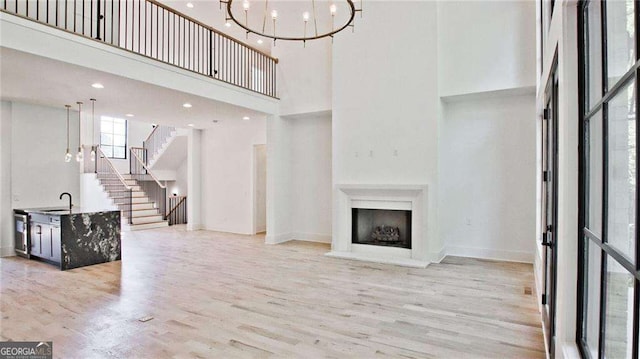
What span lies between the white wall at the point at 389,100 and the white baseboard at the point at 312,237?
65.9 inches

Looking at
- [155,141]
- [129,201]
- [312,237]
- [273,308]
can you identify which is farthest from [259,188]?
[155,141]

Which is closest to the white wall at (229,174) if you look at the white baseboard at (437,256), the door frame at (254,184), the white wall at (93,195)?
the door frame at (254,184)

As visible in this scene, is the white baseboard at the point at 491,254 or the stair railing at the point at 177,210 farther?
the stair railing at the point at 177,210

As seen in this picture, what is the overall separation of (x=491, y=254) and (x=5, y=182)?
903 cm

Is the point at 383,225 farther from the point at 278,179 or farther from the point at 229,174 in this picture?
the point at 229,174

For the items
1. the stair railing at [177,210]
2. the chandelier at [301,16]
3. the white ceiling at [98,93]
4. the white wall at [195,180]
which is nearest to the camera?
the white ceiling at [98,93]

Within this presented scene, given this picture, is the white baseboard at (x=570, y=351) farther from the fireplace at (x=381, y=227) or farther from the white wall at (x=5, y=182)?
the white wall at (x=5, y=182)

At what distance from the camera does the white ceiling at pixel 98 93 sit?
4.50 metres

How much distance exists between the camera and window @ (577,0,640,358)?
1.10 m

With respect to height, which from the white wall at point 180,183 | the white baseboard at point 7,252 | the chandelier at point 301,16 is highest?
the chandelier at point 301,16

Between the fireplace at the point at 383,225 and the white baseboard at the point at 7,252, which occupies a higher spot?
the fireplace at the point at 383,225

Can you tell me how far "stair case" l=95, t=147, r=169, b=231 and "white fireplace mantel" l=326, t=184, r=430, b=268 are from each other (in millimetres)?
6515

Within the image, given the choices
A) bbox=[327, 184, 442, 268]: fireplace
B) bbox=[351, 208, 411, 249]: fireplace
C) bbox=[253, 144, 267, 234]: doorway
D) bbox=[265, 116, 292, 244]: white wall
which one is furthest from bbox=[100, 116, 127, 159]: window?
bbox=[351, 208, 411, 249]: fireplace

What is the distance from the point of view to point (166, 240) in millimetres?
8250
